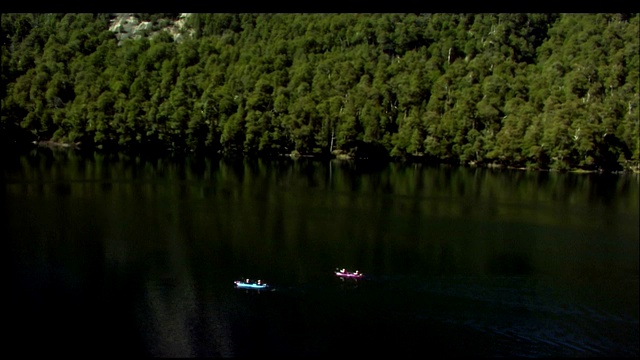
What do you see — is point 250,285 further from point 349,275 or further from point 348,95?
point 348,95

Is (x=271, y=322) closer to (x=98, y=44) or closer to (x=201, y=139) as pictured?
(x=201, y=139)

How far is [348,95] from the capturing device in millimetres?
119625

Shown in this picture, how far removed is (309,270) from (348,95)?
87.2 meters

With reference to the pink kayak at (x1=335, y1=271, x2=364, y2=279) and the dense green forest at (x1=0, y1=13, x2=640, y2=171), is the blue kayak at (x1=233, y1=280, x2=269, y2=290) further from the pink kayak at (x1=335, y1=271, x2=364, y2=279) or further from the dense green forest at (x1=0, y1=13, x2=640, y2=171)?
the dense green forest at (x1=0, y1=13, x2=640, y2=171)

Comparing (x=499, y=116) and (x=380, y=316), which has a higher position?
(x=499, y=116)

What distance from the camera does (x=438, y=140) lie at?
4230 inches

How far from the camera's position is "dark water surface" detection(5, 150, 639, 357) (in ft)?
85.1

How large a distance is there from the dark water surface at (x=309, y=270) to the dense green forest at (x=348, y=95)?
36.9 metres

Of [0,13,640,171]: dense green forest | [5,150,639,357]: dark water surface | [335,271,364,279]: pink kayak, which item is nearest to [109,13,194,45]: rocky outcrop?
[0,13,640,171]: dense green forest

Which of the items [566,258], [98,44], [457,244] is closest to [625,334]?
[566,258]

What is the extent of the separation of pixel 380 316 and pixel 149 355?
10.3 metres

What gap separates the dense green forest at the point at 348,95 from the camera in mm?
102812

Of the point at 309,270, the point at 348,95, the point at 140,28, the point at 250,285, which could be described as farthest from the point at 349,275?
the point at 140,28

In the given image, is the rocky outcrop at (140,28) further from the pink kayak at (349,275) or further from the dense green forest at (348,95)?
the pink kayak at (349,275)
